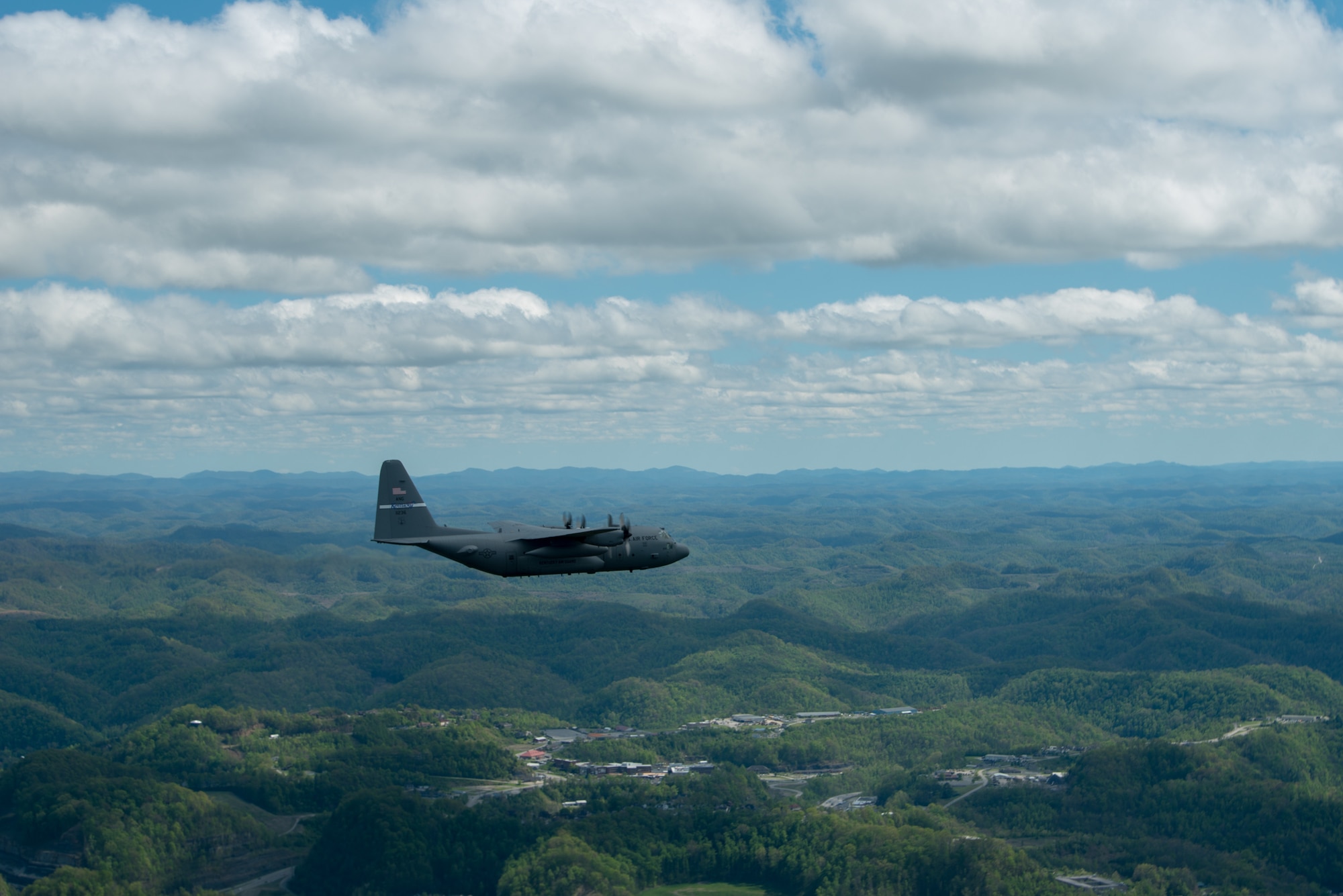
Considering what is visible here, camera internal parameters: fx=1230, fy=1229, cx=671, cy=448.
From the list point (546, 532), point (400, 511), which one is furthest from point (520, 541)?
point (400, 511)

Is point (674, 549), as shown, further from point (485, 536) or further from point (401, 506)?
point (401, 506)

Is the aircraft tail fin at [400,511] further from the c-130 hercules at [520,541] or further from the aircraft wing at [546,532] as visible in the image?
the aircraft wing at [546,532]

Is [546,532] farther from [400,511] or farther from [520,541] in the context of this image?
[400,511]

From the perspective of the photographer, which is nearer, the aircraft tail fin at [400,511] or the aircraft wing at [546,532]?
the aircraft wing at [546,532]

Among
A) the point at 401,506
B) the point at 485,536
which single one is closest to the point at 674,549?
the point at 485,536

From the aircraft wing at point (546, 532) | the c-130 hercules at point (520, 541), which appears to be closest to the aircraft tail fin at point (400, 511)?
the c-130 hercules at point (520, 541)

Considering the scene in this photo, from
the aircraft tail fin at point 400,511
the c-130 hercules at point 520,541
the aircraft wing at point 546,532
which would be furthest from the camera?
the aircraft tail fin at point 400,511

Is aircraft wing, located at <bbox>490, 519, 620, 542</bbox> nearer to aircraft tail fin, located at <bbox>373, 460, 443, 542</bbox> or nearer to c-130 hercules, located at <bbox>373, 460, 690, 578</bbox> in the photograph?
c-130 hercules, located at <bbox>373, 460, 690, 578</bbox>

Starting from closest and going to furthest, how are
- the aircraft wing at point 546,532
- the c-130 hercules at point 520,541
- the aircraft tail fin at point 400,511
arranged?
1. the aircraft wing at point 546,532
2. the c-130 hercules at point 520,541
3. the aircraft tail fin at point 400,511
